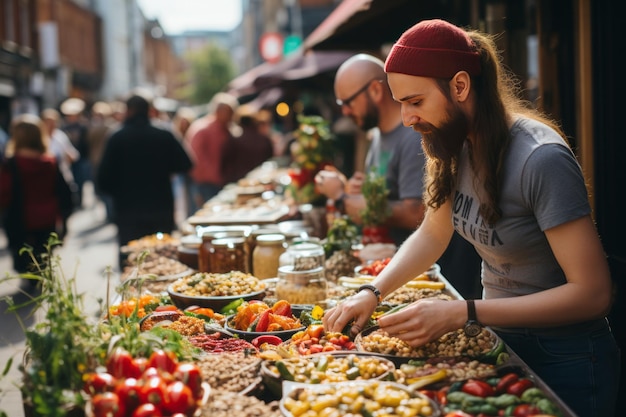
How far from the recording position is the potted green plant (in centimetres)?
530

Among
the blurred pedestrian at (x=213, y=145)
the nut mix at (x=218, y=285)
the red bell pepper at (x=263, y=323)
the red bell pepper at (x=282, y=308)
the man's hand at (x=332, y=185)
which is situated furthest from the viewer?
the blurred pedestrian at (x=213, y=145)

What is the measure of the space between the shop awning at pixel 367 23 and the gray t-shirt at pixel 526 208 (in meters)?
3.10

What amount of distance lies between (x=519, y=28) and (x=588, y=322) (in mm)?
4629

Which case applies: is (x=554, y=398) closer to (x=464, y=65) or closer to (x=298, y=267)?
(x=464, y=65)

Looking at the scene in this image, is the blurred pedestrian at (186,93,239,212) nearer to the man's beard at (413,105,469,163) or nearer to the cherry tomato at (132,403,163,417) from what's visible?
the man's beard at (413,105,469,163)

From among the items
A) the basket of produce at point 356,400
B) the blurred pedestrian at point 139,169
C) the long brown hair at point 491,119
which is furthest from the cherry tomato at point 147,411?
the blurred pedestrian at point 139,169

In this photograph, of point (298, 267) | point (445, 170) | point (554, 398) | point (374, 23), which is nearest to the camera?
point (554, 398)

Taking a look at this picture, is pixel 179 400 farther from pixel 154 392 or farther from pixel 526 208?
pixel 526 208

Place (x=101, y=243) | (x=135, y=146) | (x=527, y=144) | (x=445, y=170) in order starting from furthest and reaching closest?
(x=101, y=243), (x=135, y=146), (x=445, y=170), (x=527, y=144)

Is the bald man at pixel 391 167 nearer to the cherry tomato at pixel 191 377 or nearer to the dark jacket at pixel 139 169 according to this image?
the cherry tomato at pixel 191 377

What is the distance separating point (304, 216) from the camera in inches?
278

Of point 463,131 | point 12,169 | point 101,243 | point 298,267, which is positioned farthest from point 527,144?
point 101,243

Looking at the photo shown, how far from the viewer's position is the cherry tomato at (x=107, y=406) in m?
2.32

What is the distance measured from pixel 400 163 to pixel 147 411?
340cm
